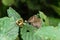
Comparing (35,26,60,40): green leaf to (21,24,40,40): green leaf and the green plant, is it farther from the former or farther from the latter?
(21,24,40,40): green leaf

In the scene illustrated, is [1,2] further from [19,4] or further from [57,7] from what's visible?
[57,7]

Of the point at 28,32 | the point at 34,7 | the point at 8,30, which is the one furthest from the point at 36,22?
the point at 34,7

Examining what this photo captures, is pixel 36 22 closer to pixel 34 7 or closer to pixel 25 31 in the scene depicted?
pixel 25 31

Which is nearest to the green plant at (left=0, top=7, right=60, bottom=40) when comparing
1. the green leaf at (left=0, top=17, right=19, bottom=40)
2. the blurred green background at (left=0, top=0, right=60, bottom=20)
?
the green leaf at (left=0, top=17, right=19, bottom=40)

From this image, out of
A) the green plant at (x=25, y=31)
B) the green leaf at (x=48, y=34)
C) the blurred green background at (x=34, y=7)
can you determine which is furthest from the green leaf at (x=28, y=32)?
the blurred green background at (x=34, y=7)

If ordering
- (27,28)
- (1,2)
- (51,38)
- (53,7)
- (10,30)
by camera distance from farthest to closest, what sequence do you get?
1. (53,7)
2. (1,2)
3. (27,28)
4. (10,30)
5. (51,38)

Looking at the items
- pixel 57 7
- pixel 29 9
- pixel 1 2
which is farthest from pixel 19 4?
pixel 57 7
